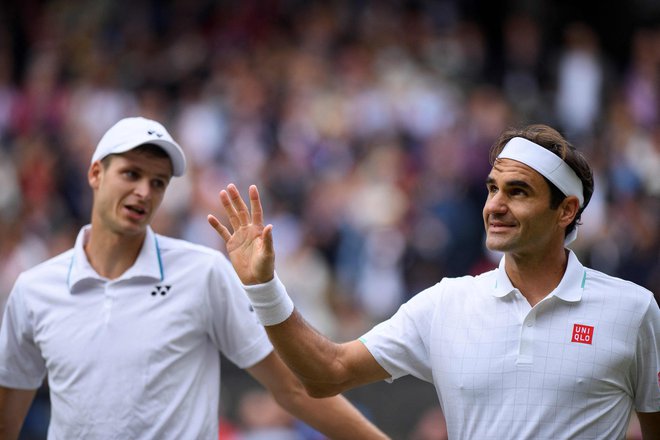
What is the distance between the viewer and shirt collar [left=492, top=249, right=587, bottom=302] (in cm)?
446

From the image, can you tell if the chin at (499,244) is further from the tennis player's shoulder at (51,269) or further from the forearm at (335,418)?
the tennis player's shoulder at (51,269)

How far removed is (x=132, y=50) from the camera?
15.2 meters

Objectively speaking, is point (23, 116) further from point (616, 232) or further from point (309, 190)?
point (616, 232)

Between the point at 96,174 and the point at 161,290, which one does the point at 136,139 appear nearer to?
the point at 96,174

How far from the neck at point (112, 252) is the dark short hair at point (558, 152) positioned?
69.1 inches

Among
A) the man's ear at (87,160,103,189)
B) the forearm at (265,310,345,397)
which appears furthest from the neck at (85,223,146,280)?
the forearm at (265,310,345,397)

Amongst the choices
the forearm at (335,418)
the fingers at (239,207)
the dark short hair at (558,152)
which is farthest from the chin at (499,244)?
the forearm at (335,418)

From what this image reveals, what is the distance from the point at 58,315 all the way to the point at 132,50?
10.4 m

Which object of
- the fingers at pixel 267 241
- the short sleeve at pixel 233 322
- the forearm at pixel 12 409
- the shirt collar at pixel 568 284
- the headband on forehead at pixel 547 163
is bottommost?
the forearm at pixel 12 409

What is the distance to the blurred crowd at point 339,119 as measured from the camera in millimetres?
10633

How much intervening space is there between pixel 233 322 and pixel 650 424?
1.85 metres

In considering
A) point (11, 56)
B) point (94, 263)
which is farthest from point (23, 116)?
point (94, 263)

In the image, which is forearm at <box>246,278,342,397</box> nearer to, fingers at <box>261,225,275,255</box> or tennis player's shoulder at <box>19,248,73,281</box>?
fingers at <box>261,225,275,255</box>

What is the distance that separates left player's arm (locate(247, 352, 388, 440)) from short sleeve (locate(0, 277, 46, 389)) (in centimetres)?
101
